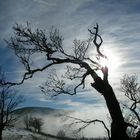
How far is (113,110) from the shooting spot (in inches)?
539

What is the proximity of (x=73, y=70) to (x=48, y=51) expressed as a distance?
1.97 meters

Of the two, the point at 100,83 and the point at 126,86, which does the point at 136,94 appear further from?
the point at 100,83

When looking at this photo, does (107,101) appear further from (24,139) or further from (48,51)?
(24,139)

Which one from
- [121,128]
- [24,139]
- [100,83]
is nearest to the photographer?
[121,128]

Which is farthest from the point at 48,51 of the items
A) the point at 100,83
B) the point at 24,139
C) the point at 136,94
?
the point at 24,139

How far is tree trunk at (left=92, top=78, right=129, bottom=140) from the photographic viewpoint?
13.3 m

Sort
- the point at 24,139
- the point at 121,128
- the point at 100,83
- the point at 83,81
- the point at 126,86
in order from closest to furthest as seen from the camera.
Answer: the point at 121,128
the point at 100,83
the point at 83,81
the point at 126,86
the point at 24,139

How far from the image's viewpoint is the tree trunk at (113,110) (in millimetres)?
13281

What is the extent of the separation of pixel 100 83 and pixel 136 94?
39.9 feet

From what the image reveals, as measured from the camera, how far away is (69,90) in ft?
53.3

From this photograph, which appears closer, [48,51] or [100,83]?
[100,83]

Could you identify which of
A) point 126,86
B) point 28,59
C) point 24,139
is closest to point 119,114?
point 28,59

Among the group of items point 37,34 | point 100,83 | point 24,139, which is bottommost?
point 24,139

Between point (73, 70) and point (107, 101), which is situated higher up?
point (73, 70)
